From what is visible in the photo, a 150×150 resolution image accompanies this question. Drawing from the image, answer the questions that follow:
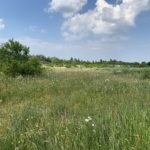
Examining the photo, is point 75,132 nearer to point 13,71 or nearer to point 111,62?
point 13,71

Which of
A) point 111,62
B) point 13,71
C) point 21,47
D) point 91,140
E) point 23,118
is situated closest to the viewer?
point 91,140

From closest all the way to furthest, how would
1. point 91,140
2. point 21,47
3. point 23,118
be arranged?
point 91,140
point 23,118
point 21,47

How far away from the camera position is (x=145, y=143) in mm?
4367

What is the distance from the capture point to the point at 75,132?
18.4 ft

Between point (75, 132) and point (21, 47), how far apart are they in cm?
2183

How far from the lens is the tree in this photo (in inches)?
961

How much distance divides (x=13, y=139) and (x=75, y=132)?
1.14 m

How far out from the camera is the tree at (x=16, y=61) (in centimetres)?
2441

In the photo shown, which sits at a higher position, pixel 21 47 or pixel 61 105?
pixel 21 47

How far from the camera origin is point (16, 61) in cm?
2467

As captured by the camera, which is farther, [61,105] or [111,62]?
[111,62]

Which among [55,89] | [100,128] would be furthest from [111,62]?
[100,128]

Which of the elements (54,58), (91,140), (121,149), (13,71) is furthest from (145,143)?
(54,58)

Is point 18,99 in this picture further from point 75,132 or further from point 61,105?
point 75,132
